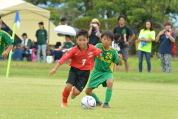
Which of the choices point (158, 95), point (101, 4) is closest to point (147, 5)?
point (101, 4)

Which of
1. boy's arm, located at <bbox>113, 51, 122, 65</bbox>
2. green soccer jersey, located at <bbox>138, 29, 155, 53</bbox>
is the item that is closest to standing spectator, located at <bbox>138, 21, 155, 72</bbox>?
green soccer jersey, located at <bbox>138, 29, 155, 53</bbox>

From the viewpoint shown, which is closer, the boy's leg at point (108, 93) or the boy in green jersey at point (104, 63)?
the boy's leg at point (108, 93)

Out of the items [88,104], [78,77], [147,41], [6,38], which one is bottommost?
[88,104]

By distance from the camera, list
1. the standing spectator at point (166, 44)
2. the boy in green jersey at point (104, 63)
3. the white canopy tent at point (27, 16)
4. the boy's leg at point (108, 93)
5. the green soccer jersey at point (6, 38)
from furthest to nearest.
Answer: the white canopy tent at point (27, 16)
the standing spectator at point (166, 44)
the green soccer jersey at point (6, 38)
the boy in green jersey at point (104, 63)
the boy's leg at point (108, 93)

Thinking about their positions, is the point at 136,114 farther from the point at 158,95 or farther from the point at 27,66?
the point at 27,66

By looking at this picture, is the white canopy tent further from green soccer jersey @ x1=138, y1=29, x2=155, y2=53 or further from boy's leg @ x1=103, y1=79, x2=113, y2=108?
boy's leg @ x1=103, y1=79, x2=113, y2=108

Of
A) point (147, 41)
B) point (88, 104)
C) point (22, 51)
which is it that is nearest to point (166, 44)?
point (147, 41)

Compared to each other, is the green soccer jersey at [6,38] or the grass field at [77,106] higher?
the green soccer jersey at [6,38]

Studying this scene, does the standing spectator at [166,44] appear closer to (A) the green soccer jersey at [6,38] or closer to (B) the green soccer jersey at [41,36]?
(B) the green soccer jersey at [41,36]

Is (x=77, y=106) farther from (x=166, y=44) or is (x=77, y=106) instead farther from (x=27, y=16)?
(x=27, y=16)

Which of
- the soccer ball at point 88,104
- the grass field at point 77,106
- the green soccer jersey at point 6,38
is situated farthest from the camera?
the green soccer jersey at point 6,38

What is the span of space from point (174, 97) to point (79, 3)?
117 feet

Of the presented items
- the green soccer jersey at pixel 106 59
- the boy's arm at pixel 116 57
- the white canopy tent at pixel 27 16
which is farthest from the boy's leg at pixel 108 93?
the white canopy tent at pixel 27 16

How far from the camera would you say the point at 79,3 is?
4566 centimetres
